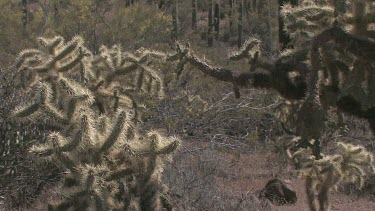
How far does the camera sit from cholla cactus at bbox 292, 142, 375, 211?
5.02 meters

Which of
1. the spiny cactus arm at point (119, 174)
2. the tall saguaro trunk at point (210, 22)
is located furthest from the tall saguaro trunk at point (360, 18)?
the tall saguaro trunk at point (210, 22)

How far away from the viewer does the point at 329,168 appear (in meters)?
5.00

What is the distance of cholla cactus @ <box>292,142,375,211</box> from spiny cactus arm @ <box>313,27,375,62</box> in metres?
2.47

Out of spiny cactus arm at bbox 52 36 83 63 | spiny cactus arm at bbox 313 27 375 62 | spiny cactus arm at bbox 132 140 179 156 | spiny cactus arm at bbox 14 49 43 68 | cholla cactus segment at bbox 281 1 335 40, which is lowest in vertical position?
spiny cactus arm at bbox 132 140 179 156

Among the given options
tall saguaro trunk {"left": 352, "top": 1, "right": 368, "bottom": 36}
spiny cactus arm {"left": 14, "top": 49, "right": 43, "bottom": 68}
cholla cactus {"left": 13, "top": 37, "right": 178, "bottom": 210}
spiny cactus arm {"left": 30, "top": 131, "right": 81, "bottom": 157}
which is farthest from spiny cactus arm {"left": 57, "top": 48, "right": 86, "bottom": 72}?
tall saguaro trunk {"left": 352, "top": 1, "right": 368, "bottom": 36}

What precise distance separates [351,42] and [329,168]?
8.76 ft

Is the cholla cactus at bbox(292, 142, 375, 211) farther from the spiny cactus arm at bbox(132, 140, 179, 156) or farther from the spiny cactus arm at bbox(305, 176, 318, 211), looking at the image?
the spiny cactus arm at bbox(132, 140, 179, 156)

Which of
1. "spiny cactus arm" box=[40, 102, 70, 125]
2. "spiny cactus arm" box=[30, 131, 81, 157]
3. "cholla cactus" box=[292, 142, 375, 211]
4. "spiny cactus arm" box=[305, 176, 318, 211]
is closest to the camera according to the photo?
"spiny cactus arm" box=[30, 131, 81, 157]

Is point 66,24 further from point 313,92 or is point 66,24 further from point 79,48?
point 313,92

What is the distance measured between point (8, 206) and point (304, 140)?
194 inches

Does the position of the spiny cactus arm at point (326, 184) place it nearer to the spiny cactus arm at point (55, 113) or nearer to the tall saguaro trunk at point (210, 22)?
the spiny cactus arm at point (55, 113)

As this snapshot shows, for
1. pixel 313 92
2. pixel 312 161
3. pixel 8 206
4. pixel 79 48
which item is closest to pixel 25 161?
pixel 8 206

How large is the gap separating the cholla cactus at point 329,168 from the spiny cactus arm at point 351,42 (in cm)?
247

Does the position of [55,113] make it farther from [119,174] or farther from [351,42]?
[351,42]
